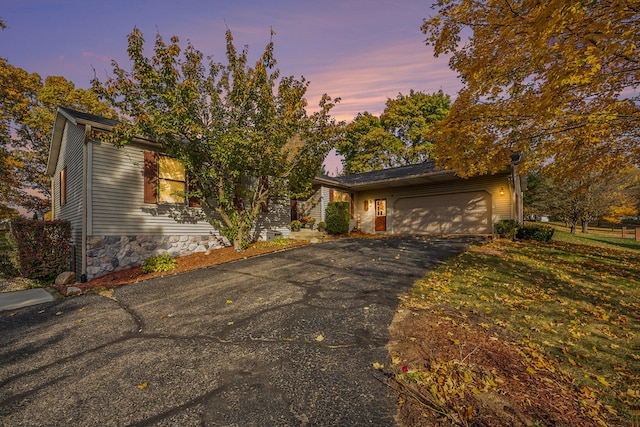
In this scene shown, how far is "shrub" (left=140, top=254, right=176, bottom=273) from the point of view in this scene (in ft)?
25.9

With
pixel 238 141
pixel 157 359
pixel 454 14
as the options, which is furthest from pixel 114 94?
pixel 454 14

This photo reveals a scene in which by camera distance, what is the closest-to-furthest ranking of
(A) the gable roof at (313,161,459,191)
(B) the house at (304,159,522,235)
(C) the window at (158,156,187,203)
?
(C) the window at (158,156,187,203)
(B) the house at (304,159,522,235)
(A) the gable roof at (313,161,459,191)

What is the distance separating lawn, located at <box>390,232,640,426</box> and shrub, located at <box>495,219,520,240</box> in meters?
5.70

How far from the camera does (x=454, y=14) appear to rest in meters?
6.87

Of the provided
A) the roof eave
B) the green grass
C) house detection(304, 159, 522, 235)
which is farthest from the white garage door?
the roof eave

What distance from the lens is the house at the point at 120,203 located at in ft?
25.3

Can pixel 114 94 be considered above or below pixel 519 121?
above

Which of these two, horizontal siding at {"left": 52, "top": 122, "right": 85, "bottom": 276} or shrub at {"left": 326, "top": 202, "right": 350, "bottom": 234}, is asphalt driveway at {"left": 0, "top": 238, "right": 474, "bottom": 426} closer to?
horizontal siding at {"left": 52, "top": 122, "right": 85, "bottom": 276}

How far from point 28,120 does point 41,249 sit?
14868 mm

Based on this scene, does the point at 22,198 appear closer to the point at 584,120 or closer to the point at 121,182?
the point at 121,182

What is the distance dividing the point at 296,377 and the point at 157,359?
1741mm

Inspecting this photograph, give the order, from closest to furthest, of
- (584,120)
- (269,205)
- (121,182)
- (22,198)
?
1. (584,120)
2. (121,182)
3. (269,205)
4. (22,198)

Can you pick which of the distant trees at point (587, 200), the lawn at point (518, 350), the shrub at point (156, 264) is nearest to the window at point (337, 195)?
the shrub at point (156, 264)

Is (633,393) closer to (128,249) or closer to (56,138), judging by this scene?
(128,249)
